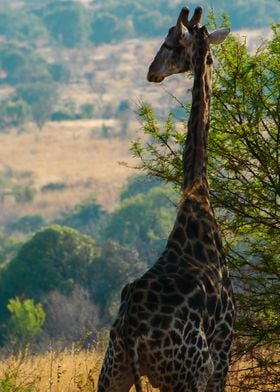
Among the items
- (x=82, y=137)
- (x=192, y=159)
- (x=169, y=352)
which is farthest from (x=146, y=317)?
(x=82, y=137)

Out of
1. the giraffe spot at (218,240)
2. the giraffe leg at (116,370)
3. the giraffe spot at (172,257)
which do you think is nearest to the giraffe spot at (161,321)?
the giraffe leg at (116,370)

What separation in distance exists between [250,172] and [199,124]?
8.55 feet

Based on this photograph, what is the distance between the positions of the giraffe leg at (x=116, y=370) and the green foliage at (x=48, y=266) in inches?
1914

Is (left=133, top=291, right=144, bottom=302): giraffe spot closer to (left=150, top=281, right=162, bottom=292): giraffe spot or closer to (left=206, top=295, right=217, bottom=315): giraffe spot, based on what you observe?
(left=150, top=281, right=162, bottom=292): giraffe spot

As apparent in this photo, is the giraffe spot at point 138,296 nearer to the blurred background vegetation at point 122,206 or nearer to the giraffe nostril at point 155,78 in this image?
the giraffe nostril at point 155,78

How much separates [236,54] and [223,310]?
11.9 ft

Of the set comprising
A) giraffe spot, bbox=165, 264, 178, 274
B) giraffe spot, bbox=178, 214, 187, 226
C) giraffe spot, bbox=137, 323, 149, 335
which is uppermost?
giraffe spot, bbox=178, 214, 187, 226

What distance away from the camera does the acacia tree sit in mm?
10117

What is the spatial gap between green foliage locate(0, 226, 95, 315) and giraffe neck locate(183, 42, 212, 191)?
47.7 m

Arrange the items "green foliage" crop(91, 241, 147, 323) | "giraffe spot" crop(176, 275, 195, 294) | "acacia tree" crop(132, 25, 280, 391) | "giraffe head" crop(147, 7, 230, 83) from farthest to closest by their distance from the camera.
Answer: "green foliage" crop(91, 241, 147, 323) → "acacia tree" crop(132, 25, 280, 391) → "giraffe head" crop(147, 7, 230, 83) → "giraffe spot" crop(176, 275, 195, 294)

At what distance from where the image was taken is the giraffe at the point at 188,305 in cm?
672

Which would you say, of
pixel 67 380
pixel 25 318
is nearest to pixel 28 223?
pixel 25 318

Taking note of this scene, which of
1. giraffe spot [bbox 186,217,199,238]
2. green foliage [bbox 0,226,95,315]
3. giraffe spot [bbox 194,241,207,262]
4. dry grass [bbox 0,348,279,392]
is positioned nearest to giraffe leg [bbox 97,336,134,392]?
giraffe spot [bbox 194,241,207,262]

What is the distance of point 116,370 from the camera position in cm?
695
